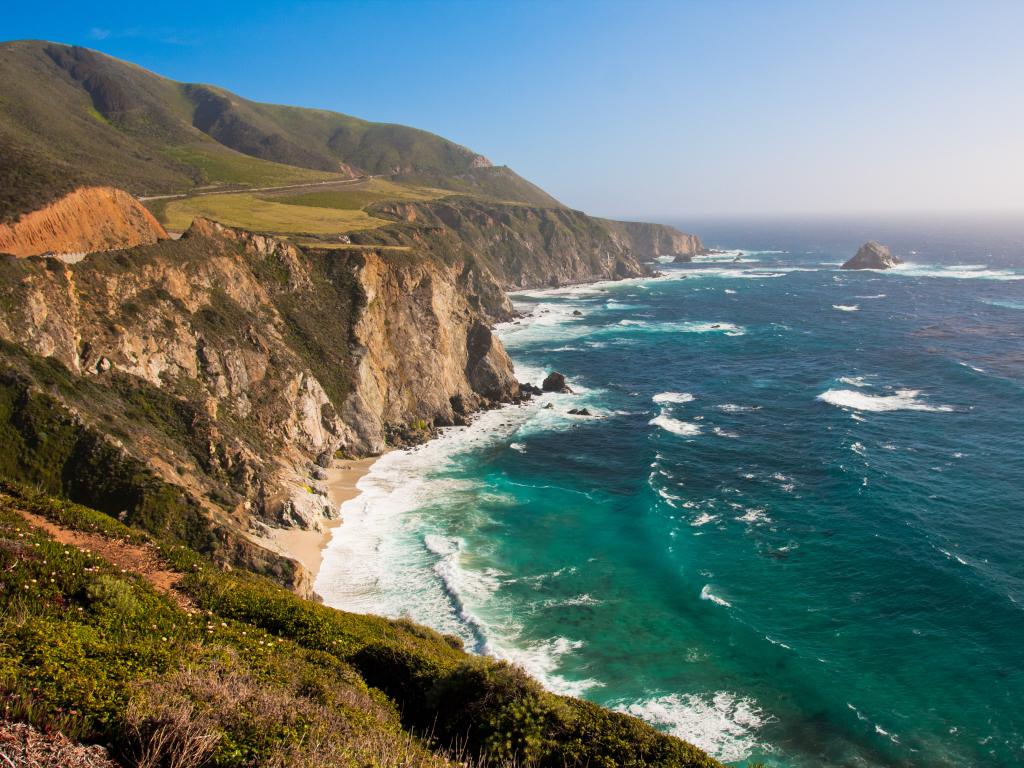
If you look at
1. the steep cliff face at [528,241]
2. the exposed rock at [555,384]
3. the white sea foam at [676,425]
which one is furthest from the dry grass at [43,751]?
the steep cliff face at [528,241]

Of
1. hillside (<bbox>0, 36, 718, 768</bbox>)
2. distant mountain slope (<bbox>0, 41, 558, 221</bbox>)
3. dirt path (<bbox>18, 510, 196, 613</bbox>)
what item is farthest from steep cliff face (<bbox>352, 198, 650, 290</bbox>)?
dirt path (<bbox>18, 510, 196, 613</bbox>)

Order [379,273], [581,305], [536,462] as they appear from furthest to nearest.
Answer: [581,305]
[379,273]
[536,462]

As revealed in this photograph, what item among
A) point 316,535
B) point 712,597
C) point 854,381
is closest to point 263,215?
point 316,535

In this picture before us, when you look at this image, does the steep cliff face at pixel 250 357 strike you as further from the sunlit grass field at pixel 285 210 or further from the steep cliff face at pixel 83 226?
the sunlit grass field at pixel 285 210

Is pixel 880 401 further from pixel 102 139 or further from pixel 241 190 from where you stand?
pixel 102 139

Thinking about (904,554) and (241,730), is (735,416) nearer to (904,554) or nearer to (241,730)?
(904,554)

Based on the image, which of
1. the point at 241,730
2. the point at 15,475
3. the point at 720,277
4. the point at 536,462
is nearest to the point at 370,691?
the point at 241,730
